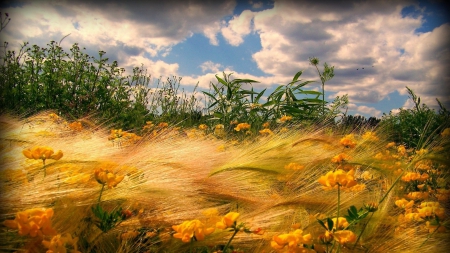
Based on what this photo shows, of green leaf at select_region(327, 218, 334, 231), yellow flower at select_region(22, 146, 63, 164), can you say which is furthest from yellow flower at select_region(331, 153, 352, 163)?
yellow flower at select_region(22, 146, 63, 164)

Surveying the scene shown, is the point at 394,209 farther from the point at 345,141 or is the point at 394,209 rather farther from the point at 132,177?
the point at 132,177

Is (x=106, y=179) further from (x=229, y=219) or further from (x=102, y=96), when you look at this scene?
(x=102, y=96)

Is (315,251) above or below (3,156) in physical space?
below

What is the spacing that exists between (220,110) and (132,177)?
10.1 feet

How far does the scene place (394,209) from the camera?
1.38 metres

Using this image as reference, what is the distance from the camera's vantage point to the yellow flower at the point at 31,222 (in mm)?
798

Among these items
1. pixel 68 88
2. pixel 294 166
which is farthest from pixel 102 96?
pixel 294 166

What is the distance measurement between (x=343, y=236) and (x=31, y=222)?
70 cm

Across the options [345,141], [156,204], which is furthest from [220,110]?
[156,204]

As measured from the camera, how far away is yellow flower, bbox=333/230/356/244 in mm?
895

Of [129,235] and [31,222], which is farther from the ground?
[31,222]

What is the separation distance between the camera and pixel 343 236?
0.91 meters

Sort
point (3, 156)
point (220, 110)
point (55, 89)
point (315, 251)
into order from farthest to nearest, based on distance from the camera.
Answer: point (220, 110)
point (55, 89)
point (3, 156)
point (315, 251)

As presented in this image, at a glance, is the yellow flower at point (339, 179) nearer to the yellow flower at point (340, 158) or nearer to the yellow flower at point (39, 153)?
the yellow flower at point (340, 158)
